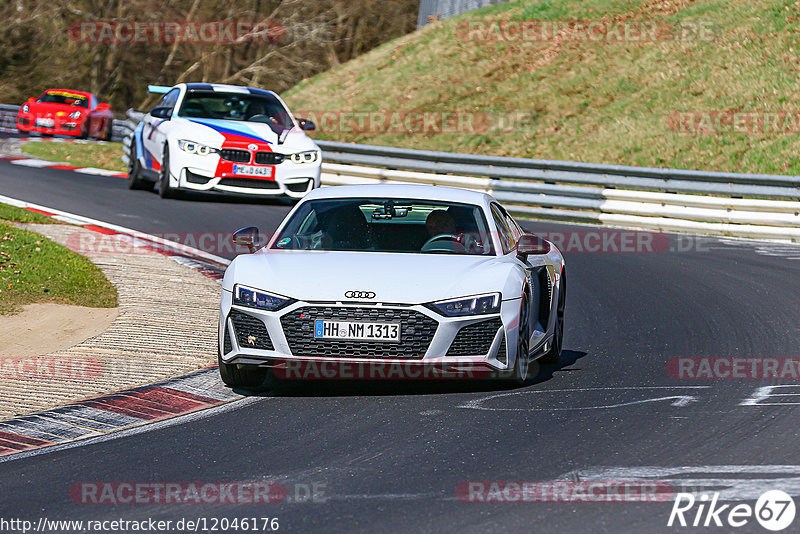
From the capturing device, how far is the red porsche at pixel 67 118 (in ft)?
111

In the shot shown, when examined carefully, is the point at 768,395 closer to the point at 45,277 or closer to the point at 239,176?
the point at 45,277

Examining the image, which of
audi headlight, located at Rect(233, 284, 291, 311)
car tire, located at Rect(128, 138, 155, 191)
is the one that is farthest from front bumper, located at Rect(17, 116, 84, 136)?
audi headlight, located at Rect(233, 284, 291, 311)

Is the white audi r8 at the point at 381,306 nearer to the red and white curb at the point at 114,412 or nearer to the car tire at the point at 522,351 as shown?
the car tire at the point at 522,351

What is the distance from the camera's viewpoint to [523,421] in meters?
7.27

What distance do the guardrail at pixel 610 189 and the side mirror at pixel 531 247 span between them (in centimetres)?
1091

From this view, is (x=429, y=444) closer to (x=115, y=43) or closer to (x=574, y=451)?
(x=574, y=451)

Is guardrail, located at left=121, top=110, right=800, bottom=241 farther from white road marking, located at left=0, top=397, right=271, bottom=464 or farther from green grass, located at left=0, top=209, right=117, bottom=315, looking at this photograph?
white road marking, located at left=0, top=397, right=271, bottom=464

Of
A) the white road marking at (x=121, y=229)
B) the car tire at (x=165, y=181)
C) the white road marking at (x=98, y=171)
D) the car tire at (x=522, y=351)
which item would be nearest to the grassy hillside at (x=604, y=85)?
the white road marking at (x=98, y=171)

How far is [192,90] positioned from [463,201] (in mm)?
11358

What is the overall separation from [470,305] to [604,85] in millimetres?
23925

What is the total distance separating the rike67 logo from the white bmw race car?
13.7m

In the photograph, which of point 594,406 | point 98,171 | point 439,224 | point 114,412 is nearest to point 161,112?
point 98,171

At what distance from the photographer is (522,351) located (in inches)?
320

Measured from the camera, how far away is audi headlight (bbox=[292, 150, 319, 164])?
18.9 m
